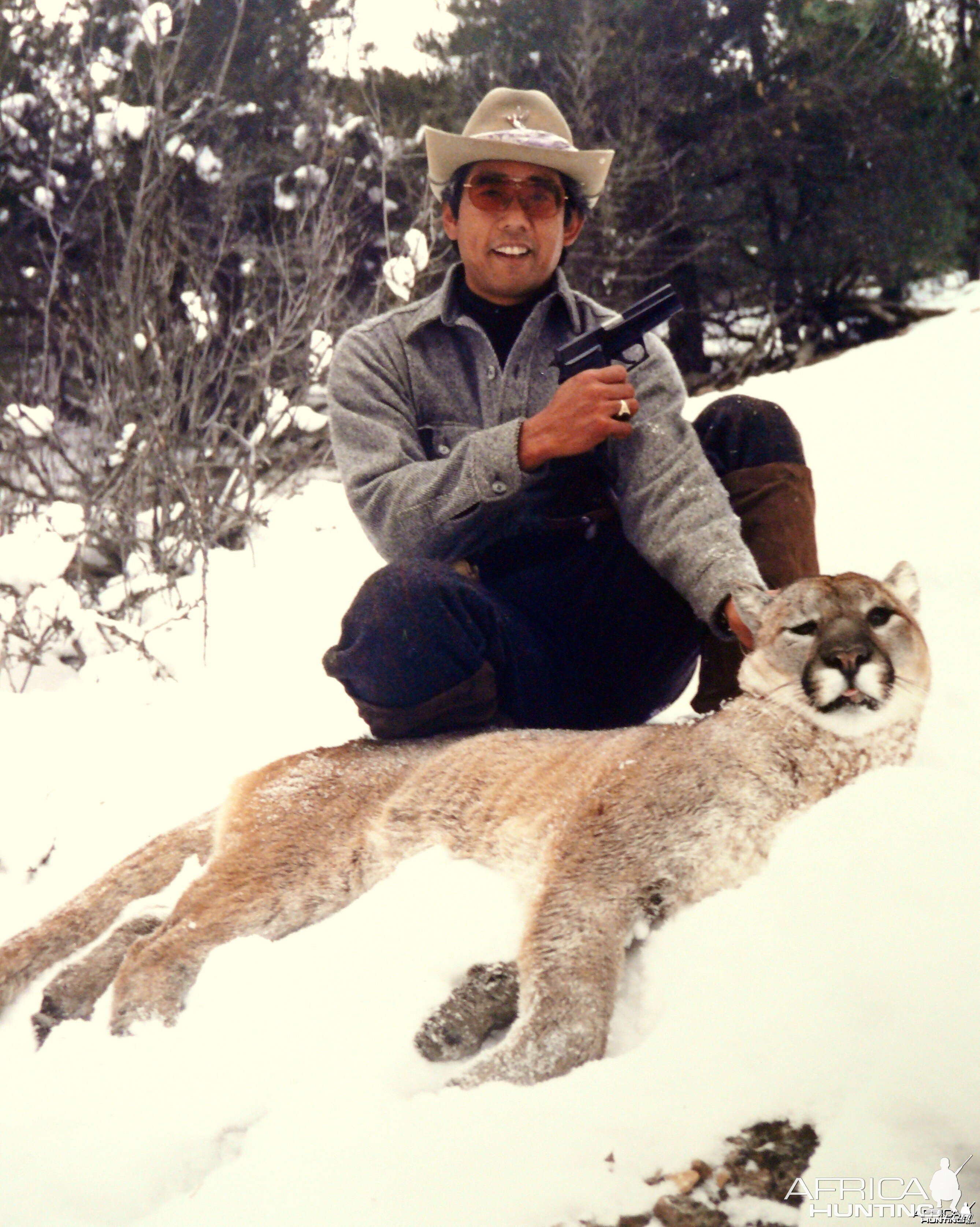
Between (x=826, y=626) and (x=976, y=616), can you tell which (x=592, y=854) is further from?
(x=976, y=616)

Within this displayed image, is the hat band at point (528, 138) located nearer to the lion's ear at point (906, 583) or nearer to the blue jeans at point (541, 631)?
the blue jeans at point (541, 631)

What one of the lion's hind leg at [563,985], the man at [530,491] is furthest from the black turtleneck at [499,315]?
the lion's hind leg at [563,985]

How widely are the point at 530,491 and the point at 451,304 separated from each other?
2.17 feet

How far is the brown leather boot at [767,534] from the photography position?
255 centimetres

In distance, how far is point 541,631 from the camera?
2.79m

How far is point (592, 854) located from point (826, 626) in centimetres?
63

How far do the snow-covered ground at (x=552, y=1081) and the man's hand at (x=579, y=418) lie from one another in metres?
0.82

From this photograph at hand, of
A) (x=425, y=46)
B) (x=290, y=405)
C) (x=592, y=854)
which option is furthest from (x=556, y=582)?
(x=290, y=405)

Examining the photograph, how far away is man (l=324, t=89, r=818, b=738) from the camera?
8.12ft

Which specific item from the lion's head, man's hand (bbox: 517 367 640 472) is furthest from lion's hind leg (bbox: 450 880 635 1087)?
man's hand (bbox: 517 367 640 472)

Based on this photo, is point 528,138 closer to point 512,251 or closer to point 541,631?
point 512,251

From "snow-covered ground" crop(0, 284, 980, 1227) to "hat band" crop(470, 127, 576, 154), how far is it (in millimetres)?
1404

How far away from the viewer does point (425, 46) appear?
4.26 meters

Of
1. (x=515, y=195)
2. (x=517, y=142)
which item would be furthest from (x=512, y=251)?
(x=517, y=142)
